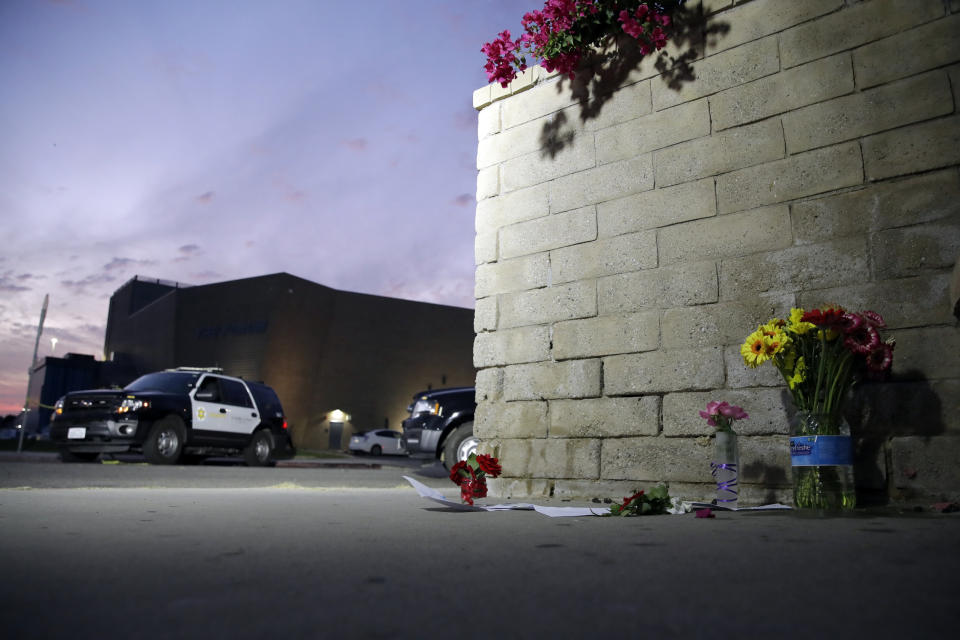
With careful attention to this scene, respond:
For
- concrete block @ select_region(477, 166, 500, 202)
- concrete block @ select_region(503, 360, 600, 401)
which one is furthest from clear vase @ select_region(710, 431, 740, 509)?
concrete block @ select_region(477, 166, 500, 202)

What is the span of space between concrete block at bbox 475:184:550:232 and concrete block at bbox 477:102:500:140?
484 millimetres

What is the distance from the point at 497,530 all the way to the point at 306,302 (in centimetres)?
3654

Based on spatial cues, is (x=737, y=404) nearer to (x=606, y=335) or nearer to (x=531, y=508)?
(x=606, y=335)

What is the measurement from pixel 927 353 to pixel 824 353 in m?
0.59

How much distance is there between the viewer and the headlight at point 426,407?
9.41 meters

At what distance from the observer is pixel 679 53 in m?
4.91

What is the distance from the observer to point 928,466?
3.49m

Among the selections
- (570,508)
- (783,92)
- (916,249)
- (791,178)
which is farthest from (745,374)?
(783,92)

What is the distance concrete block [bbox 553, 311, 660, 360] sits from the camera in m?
4.67

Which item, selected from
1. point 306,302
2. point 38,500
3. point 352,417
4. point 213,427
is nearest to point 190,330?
point 306,302

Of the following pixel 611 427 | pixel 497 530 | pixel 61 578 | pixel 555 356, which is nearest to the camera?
pixel 61 578

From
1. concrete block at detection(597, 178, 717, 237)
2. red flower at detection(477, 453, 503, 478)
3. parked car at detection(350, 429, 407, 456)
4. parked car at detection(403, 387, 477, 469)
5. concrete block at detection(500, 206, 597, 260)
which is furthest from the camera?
parked car at detection(350, 429, 407, 456)

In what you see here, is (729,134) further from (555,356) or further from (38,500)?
(38,500)

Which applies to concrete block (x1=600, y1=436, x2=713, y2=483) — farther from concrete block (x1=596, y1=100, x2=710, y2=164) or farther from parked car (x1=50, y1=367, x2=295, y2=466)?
parked car (x1=50, y1=367, x2=295, y2=466)
